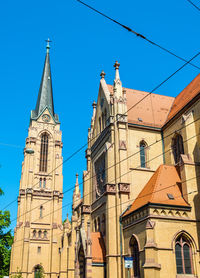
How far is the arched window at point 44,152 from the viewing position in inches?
2906

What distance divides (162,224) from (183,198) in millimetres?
2965

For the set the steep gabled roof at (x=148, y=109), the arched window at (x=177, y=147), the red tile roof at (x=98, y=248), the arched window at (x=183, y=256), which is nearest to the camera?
the arched window at (x=183, y=256)

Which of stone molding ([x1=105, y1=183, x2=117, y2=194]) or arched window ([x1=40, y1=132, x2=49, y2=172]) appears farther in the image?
arched window ([x1=40, y1=132, x2=49, y2=172])

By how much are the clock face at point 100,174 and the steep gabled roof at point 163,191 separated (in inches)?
228

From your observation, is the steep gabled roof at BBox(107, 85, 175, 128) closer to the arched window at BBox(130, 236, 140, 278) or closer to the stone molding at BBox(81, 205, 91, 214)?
the stone molding at BBox(81, 205, 91, 214)

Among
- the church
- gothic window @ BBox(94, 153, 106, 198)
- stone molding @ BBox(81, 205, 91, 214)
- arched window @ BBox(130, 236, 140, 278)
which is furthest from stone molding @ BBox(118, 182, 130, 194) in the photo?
stone molding @ BBox(81, 205, 91, 214)

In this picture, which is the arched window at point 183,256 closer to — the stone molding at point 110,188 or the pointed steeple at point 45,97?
the stone molding at point 110,188

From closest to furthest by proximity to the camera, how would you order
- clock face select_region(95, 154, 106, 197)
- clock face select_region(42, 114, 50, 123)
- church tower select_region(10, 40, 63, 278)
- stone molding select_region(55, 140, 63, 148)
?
clock face select_region(95, 154, 106, 197)
church tower select_region(10, 40, 63, 278)
stone molding select_region(55, 140, 63, 148)
clock face select_region(42, 114, 50, 123)

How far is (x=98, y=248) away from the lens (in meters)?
29.9

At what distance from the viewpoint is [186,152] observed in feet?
90.3

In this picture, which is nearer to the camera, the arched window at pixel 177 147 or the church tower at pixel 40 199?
the arched window at pixel 177 147

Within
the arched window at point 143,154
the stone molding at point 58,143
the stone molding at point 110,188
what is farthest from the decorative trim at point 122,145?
the stone molding at point 58,143

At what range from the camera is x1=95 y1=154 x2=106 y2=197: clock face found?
111ft

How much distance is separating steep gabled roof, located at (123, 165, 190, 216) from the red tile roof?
14.4ft
